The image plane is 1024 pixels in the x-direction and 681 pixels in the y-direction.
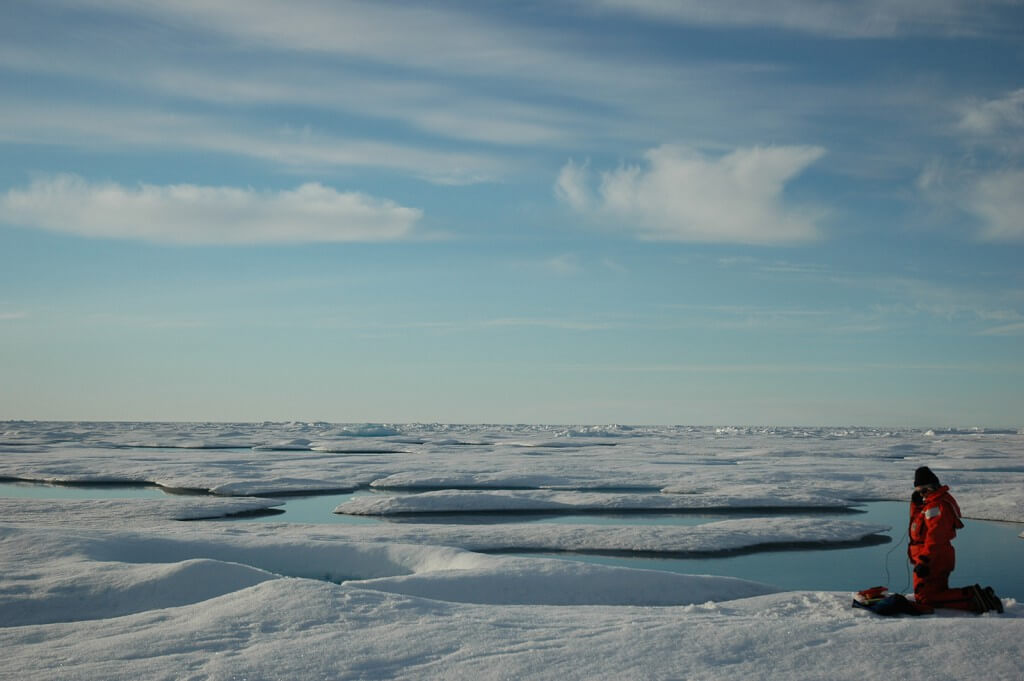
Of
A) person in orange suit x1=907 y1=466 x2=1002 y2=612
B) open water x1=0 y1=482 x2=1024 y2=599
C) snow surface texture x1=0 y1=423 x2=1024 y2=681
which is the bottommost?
open water x1=0 y1=482 x2=1024 y2=599

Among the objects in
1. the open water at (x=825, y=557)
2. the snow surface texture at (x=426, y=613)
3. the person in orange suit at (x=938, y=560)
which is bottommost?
the open water at (x=825, y=557)

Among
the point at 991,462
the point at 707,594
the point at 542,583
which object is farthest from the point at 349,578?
the point at 991,462

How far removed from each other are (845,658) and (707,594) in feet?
11.2

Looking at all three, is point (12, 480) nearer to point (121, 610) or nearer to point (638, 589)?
point (121, 610)

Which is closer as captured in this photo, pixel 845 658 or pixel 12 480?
pixel 845 658

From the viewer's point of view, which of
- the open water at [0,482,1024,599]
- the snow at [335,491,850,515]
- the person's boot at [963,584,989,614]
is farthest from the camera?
the snow at [335,491,850,515]

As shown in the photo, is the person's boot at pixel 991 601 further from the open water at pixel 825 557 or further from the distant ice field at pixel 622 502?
the distant ice field at pixel 622 502

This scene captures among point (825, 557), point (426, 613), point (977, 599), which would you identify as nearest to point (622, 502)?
point (825, 557)

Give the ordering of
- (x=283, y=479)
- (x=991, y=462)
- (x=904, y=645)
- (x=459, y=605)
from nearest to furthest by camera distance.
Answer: (x=904, y=645) → (x=459, y=605) → (x=283, y=479) → (x=991, y=462)

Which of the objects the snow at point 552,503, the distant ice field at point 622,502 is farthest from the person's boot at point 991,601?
the snow at point 552,503

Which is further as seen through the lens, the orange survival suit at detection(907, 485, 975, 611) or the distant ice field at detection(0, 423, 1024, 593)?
the distant ice field at detection(0, 423, 1024, 593)

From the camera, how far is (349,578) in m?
9.09

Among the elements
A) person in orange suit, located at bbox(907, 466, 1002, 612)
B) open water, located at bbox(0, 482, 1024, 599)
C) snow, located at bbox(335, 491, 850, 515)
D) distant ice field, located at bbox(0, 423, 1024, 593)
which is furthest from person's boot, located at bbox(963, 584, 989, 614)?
snow, located at bbox(335, 491, 850, 515)

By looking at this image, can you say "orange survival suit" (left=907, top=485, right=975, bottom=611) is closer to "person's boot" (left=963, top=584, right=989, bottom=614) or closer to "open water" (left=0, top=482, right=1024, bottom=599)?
"person's boot" (left=963, top=584, right=989, bottom=614)
